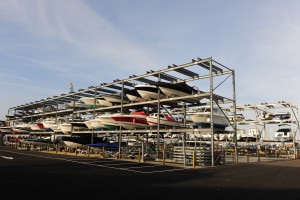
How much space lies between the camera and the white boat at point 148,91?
90.1 ft

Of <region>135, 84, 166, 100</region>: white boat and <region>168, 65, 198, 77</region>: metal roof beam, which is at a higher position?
<region>168, 65, 198, 77</region>: metal roof beam

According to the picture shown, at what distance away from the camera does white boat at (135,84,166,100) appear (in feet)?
90.1

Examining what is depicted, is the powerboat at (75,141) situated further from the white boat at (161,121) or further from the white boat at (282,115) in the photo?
the white boat at (282,115)

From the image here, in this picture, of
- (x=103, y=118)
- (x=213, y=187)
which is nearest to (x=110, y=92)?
(x=103, y=118)

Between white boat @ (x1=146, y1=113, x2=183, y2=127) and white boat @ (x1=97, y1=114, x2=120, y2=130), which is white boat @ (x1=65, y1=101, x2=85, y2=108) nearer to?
white boat @ (x1=97, y1=114, x2=120, y2=130)

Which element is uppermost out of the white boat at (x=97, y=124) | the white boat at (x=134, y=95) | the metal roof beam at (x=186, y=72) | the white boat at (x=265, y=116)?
the metal roof beam at (x=186, y=72)

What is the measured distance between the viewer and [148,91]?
27.7 m

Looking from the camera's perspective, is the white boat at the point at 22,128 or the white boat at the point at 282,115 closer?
the white boat at the point at 282,115

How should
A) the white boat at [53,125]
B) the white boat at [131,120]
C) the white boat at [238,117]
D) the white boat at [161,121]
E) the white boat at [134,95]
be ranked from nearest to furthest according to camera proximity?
the white boat at [161,121] → the white boat at [131,120] → the white boat at [134,95] → the white boat at [53,125] → the white boat at [238,117]

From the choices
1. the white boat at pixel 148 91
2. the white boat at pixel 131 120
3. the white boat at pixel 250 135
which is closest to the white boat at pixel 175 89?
the white boat at pixel 148 91

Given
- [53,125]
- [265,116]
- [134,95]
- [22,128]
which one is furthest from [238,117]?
[22,128]

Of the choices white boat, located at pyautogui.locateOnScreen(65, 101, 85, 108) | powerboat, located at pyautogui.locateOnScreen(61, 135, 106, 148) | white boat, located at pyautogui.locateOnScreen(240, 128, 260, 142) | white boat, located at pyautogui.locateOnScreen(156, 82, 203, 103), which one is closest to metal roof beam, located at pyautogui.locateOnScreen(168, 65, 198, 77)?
white boat, located at pyautogui.locateOnScreen(156, 82, 203, 103)

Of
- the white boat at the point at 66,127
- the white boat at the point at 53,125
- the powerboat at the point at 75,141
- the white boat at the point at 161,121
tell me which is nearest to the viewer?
the white boat at the point at 161,121

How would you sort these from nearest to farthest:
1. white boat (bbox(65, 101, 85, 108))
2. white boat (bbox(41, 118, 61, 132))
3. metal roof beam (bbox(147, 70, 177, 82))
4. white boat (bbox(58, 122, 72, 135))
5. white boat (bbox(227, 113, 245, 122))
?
metal roof beam (bbox(147, 70, 177, 82)) → white boat (bbox(58, 122, 72, 135)) → white boat (bbox(65, 101, 85, 108)) → white boat (bbox(41, 118, 61, 132)) → white boat (bbox(227, 113, 245, 122))
